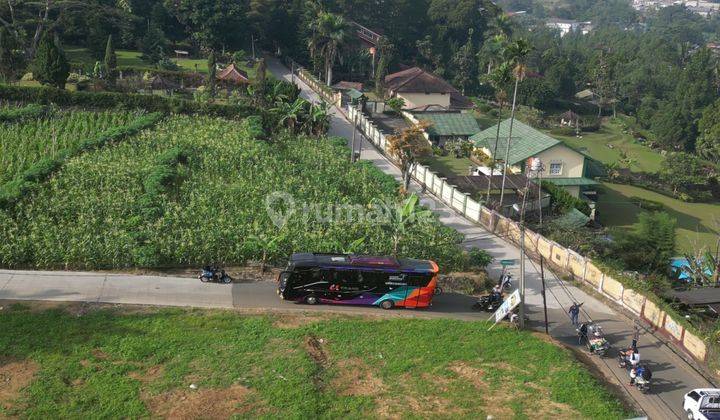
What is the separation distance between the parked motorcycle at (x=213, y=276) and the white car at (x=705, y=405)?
1819 centimetres

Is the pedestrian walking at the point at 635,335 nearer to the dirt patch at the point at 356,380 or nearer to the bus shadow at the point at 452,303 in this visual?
the bus shadow at the point at 452,303

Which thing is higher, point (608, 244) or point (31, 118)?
point (31, 118)

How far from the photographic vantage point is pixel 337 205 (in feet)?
125

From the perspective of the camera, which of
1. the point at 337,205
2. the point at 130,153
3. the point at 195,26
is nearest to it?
the point at 337,205

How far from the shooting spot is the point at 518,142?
5538 centimetres

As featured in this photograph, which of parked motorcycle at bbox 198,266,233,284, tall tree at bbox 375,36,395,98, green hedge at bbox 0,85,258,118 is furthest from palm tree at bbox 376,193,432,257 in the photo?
tall tree at bbox 375,36,395,98

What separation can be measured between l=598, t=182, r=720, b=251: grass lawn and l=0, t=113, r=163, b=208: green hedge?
107 feet

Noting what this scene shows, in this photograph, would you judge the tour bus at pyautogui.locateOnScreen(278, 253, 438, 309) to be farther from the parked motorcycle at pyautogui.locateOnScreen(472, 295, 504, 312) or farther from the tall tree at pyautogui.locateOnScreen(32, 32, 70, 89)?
the tall tree at pyautogui.locateOnScreen(32, 32, 70, 89)

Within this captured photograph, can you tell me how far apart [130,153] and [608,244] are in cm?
2795

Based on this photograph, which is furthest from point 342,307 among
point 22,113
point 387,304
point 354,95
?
point 354,95

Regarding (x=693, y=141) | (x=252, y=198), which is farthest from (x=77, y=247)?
(x=693, y=141)

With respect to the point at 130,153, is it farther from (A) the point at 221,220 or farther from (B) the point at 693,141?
(B) the point at 693,141

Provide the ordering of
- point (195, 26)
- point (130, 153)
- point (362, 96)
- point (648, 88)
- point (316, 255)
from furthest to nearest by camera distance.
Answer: point (648, 88) < point (195, 26) < point (362, 96) < point (130, 153) < point (316, 255)

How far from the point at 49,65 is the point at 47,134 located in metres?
9.34
